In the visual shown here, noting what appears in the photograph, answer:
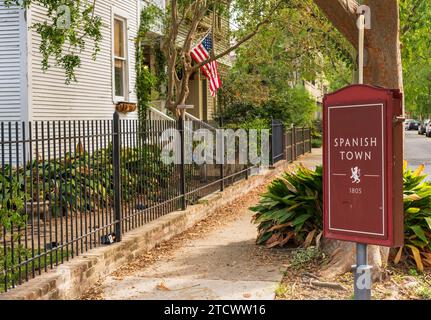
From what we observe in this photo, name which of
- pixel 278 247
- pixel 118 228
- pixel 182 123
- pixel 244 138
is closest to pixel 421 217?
pixel 278 247

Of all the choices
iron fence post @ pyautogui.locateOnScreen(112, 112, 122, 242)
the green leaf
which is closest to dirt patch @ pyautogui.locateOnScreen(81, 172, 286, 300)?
iron fence post @ pyautogui.locateOnScreen(112, 112, 122, 242)

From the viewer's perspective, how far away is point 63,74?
41.3 ft

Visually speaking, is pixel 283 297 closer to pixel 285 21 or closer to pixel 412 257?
pixel 412 257

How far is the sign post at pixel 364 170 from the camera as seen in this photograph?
4.81 meters

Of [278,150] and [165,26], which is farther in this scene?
[278,150]

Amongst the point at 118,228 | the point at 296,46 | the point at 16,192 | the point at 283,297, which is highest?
the point at 296,46

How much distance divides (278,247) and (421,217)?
1.88m

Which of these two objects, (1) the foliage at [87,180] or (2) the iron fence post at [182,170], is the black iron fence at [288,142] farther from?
(1) the foliage at [87,180]

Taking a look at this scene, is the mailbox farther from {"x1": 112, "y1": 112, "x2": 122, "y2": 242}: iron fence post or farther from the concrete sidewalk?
{"x1": 112, "y1": 112, "x2": 122, "y2": 242}: iron fence post

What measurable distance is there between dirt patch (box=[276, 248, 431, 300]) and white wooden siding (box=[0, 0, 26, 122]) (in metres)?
6.82

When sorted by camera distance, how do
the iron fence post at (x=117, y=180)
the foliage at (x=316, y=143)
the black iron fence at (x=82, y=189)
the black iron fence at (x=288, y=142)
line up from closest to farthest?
the black iron fence at (x=82, y=189) → the iron fence post at (x=117, y=180) → the black iron fence at (x=288, y=142) → the foliage at (x=316, y=143)

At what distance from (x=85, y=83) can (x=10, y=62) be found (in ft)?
7.94

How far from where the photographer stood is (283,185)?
8.22m

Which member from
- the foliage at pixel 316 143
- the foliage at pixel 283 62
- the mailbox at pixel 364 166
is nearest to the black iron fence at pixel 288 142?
the foliage at pixel 283 62
